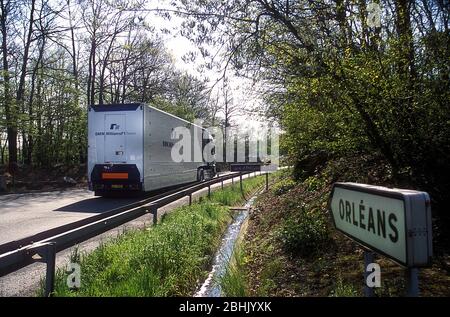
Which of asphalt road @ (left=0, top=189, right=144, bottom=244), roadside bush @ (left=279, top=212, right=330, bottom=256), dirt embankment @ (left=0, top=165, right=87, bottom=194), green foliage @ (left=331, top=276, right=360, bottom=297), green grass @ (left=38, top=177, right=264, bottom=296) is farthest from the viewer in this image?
dirt embankment @ (left=0, top=165, right=87, bottom=194)

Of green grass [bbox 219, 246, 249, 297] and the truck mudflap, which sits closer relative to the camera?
green grass [bbox 219, 246, 249, 297]

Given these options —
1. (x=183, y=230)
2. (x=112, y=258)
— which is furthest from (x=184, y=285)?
(x=183, y=230)

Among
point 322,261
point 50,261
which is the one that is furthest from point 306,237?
point 50,261

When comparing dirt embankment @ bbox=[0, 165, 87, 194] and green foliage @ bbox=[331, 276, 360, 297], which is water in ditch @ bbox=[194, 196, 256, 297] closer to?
green foliage @ bbox=[331, 276, 360, 297]

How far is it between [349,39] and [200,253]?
4298 millimetres

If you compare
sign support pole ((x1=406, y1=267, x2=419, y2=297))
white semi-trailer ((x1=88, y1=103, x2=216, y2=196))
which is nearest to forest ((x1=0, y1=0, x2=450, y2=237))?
sign support pole ((x1=406, y1=267, x2=419, y2=297))

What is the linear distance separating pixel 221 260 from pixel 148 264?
7.11 ft

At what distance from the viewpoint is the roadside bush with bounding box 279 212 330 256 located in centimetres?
601

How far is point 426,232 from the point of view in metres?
2.08

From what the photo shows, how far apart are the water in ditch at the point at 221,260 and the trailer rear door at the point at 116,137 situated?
5.23 metres

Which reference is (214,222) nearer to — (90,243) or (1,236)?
(90,243)

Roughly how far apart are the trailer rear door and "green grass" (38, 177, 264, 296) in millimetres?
7728

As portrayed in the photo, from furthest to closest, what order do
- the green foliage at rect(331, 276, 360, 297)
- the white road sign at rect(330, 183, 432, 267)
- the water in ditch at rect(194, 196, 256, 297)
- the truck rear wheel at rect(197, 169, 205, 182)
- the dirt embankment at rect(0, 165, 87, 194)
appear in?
the truck rear wheel at rect(197, 169, 205, 182), the dirt embankment at rect(0, 165, 87, 194), the water in ditch at rect(194, 196, 256, 297), the green foliage at rect(331, 276, 360, 297), the white road sign at rect(330, 183, 432, 267)

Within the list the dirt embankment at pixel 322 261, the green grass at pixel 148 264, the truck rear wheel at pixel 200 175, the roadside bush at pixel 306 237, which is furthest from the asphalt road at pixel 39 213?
the truck rear wheel at pixel 200 175
